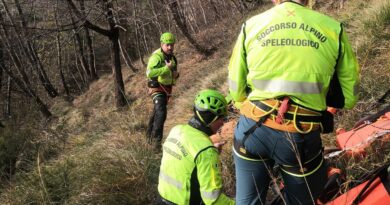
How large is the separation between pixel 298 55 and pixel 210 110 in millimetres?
1257

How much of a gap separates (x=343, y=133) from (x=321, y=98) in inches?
80.7

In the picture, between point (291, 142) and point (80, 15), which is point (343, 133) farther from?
point (80, 15)

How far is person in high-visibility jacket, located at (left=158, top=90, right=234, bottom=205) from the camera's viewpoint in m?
3.62

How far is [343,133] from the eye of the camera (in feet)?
15.7

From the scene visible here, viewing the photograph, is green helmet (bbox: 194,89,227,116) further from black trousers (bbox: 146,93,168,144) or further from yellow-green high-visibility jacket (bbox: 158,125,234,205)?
black trousers (bbox: 146,93,168,144)

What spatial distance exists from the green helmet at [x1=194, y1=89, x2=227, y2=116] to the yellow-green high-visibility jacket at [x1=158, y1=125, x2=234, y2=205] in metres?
0.20

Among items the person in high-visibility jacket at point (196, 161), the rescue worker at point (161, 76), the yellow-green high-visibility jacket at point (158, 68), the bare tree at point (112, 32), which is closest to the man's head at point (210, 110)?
the person in high-visibility jacket at point (196, 161)

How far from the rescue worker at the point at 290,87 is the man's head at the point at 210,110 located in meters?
0.65

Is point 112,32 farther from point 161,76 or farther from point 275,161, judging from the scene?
point 275,161

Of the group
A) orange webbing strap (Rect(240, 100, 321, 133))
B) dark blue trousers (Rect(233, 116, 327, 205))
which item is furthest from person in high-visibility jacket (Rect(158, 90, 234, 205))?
orange webbing strap (Rect(240, 100, 321, 133))

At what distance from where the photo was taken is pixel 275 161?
3.16 meters

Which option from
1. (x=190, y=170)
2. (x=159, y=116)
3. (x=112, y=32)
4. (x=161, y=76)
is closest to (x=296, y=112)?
(x=190, y=170)

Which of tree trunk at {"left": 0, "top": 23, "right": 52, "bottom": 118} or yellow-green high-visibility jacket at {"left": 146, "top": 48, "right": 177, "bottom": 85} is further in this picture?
tree trunk at {"left": 0, "top": 23, "right": 52, "bottom": 118}

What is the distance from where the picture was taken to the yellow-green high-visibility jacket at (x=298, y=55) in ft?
9.13
